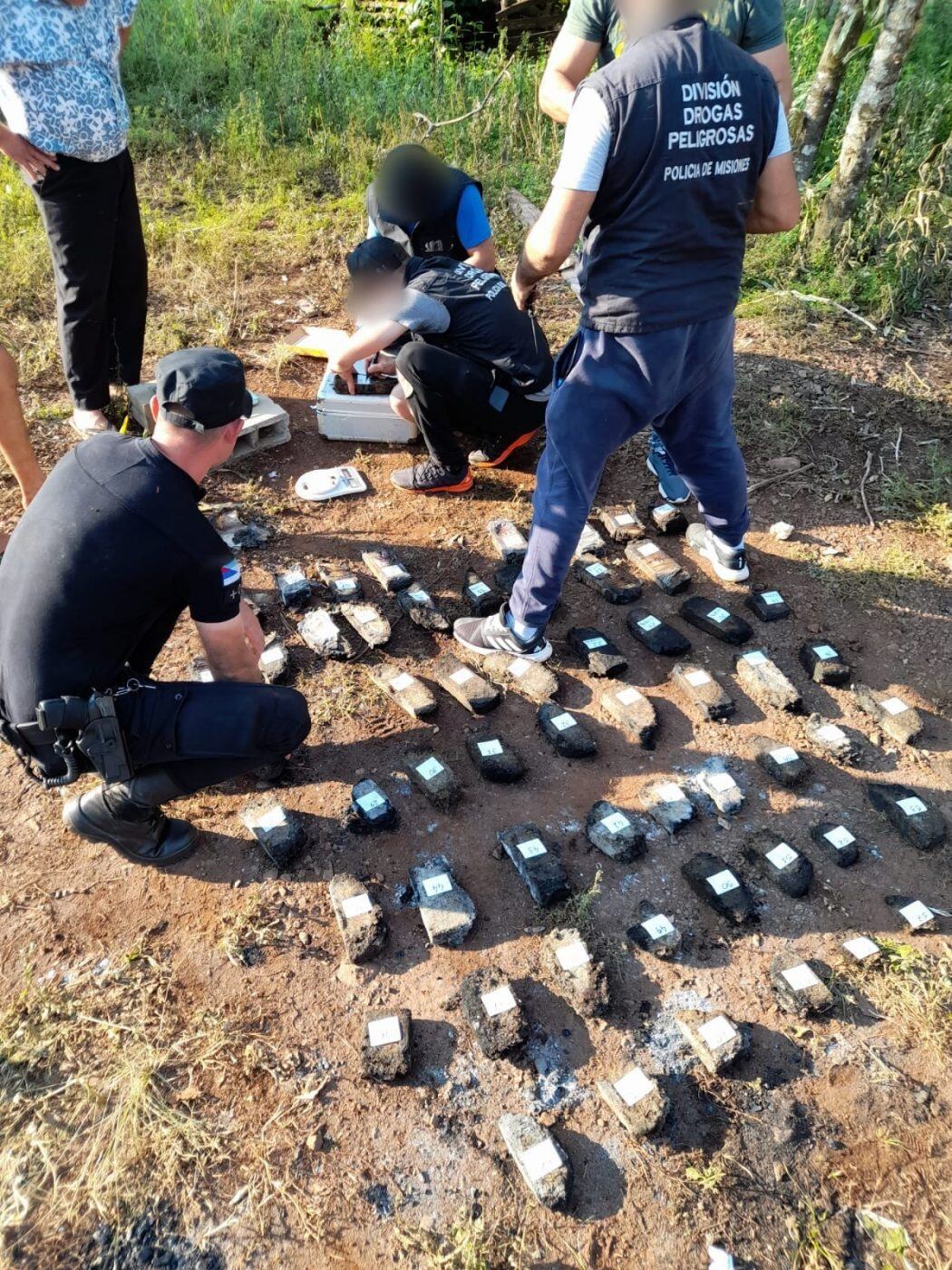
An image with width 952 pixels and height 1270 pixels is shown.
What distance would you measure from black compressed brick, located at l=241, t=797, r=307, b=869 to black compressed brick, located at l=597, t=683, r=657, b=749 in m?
1.27

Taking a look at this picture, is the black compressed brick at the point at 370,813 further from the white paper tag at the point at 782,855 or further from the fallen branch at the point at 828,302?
the fallen branch at the point at 828,302

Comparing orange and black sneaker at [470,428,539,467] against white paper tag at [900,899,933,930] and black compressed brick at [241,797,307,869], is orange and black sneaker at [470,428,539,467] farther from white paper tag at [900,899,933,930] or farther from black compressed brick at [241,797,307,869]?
white paper tag at [900,899,933,930]

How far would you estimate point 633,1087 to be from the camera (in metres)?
2.35

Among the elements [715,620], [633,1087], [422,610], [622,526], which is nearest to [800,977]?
[633,1087]

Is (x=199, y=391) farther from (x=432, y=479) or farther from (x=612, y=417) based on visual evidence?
(x=432, y=479)

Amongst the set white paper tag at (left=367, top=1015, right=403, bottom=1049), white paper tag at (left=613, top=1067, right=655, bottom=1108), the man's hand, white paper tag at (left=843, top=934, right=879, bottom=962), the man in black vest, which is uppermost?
the man's hand

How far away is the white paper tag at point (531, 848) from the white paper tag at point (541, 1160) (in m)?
0.84

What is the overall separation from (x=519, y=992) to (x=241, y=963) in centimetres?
85

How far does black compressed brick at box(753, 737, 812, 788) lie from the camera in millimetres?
3145

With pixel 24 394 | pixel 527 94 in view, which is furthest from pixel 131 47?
pixel 24 394

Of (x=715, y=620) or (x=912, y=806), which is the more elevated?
(x=715, y=620)

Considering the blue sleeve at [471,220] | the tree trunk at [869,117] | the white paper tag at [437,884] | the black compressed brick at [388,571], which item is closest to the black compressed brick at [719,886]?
the white paper tag at [437,884]

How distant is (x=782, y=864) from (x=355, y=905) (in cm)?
142

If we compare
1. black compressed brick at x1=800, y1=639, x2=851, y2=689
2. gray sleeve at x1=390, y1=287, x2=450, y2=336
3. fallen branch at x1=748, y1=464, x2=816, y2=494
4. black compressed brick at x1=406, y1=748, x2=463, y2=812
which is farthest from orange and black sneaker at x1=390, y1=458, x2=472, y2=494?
black compressed brick at x1=800, y1=639, x2=851, y2=689
